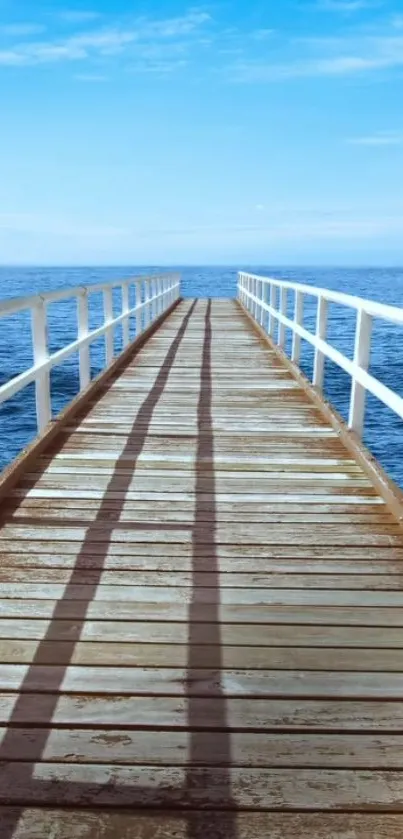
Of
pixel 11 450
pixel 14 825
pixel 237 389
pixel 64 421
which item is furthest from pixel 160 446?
pixel 11 450

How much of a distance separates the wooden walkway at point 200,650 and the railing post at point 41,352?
638mm

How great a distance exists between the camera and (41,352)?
4941mm

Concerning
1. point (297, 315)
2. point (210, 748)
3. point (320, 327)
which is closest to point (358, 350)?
point (320, 327)

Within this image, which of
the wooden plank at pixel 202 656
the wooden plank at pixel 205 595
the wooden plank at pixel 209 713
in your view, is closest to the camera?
the wooden plank at pixel 209 713

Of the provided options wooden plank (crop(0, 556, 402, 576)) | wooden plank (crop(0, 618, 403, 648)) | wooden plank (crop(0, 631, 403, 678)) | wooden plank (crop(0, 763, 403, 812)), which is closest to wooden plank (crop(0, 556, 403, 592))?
wooden plank (crop(0, 556, 402, 576))

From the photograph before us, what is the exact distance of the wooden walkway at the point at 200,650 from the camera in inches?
71.2

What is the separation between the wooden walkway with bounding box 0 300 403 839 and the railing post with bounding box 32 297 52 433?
64 cm

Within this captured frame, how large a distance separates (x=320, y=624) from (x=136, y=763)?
3.20ft

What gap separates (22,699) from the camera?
219 centimetres

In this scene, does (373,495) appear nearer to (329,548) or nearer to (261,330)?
(329,548)

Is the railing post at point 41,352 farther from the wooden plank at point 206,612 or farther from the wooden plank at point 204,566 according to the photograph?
the wooden plank at point 206,612

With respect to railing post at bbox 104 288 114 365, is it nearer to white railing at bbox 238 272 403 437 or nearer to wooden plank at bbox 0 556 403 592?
white railing at bbox 238 272 403 437

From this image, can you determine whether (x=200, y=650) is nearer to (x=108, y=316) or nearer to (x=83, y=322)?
(x=83, y=322)

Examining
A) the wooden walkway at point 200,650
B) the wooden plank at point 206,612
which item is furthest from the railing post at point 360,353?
the wooden plank at point 206,612
